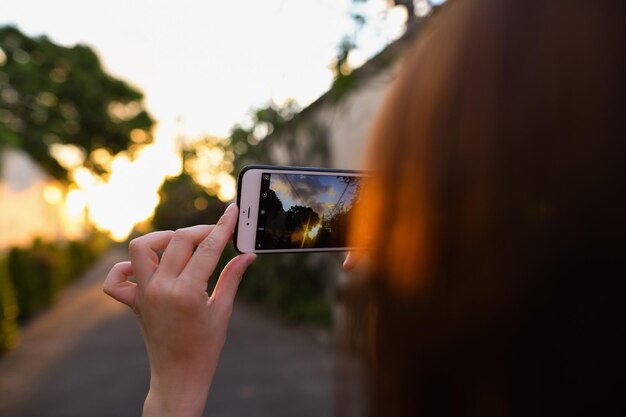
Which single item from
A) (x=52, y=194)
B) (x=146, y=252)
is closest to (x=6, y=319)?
(x=146, y=252)

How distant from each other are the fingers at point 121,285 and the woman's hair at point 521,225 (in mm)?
649

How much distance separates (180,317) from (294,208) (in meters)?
0.55

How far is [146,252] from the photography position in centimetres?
95

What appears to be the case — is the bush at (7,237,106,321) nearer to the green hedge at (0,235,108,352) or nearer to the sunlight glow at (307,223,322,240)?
the green hedge at (0,235,108,352)

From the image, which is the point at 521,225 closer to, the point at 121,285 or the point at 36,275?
the point at 121,285

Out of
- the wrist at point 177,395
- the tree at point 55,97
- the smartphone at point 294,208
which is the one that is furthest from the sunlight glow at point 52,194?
the wrist at point 177,395

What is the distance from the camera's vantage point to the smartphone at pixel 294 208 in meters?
1.31

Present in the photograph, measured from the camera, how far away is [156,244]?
0.98 m

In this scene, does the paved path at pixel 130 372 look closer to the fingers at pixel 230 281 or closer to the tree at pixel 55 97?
the fingers at pixel 230 281

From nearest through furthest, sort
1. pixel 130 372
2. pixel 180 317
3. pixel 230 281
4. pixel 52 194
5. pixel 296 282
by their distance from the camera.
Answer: pixel 180 317 < pixel 230 281 < pixel 130 372 < pixel 296 282 < pixel 52 194

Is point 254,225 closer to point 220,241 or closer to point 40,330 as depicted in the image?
point 220,241

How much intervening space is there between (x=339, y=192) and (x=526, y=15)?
77 centimetres

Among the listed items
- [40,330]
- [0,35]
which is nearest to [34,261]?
[40,330]

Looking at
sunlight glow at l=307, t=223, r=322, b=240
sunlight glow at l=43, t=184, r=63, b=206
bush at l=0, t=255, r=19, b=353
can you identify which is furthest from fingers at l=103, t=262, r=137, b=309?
sunlight glow at l=43, t=184, r=63, b=206
